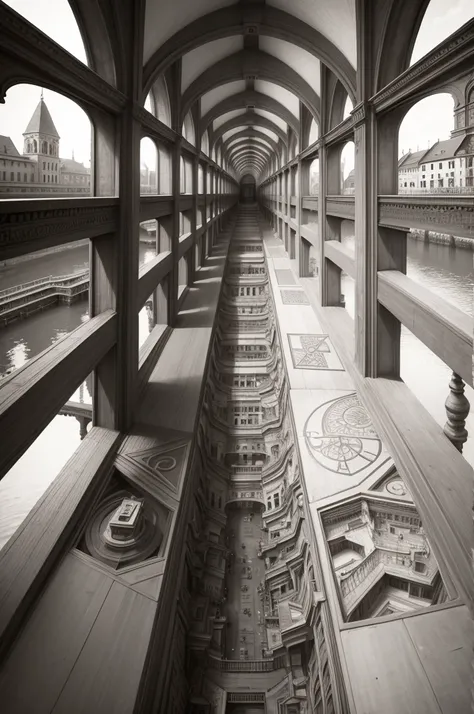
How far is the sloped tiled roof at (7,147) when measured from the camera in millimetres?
4180

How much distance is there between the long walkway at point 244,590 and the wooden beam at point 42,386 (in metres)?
5.03

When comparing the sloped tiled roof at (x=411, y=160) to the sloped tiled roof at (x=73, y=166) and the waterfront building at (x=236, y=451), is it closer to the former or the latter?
the waterfront building at (x=236, y=451)

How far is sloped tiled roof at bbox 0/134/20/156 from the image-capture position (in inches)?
165

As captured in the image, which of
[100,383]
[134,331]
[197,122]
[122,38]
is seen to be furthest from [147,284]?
[197,122]

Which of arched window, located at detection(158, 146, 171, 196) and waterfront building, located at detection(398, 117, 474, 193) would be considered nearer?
waterfront building, located at detection(398, 117, 474, 193)

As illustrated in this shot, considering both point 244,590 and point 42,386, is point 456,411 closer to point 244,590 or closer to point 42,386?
point 42,386

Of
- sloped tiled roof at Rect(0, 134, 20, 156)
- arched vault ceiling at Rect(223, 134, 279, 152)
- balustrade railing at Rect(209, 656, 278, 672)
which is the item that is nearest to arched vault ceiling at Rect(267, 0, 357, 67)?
sloped tiled roof at Rect(0, 134, 20, 156)

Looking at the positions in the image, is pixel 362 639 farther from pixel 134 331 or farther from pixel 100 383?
pixel 134 331

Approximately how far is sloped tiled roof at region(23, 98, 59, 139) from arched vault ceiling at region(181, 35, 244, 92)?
7.28 meters

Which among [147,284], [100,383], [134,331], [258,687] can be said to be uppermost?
[147,284]

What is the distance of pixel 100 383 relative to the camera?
729 cm

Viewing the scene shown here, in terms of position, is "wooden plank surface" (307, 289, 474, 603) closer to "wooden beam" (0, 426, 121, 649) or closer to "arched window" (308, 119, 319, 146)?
"wooden beam" (0, 426, 121, 649)

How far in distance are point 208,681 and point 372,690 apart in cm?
375

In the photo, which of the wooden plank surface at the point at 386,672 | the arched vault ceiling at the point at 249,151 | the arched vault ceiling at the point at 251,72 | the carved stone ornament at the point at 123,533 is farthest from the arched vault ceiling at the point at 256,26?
the arched vault ceiling at the point at 249,151
